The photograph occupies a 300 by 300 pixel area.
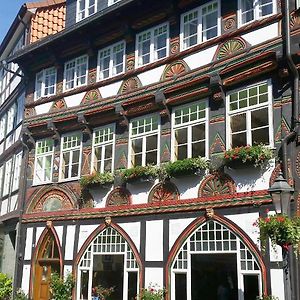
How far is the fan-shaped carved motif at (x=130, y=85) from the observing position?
16562mm

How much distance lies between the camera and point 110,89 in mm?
17484

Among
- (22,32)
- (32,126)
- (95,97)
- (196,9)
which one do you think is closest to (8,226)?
(32,126)

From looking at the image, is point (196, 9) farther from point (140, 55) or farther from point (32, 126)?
point (32, 126)

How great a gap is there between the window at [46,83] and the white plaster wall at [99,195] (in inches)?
195

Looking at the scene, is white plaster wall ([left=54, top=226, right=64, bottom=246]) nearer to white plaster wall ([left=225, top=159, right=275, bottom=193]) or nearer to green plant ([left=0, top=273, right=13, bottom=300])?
green plant ([left=0, top=273, right=13, bottom=300])

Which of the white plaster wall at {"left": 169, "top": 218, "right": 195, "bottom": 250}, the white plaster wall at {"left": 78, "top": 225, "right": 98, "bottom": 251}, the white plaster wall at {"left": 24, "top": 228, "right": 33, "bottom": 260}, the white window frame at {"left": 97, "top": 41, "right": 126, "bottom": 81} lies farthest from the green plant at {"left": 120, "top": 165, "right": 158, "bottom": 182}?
the white plaster wall at {"left": 24, "top": 228, "right": 33, "bottom": 260}

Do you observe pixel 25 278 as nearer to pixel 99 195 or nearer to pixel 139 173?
pixel 99 195

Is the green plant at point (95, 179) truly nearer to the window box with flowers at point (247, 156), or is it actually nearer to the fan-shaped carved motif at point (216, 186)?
the fan-shaped carved motif at point (216, 186)

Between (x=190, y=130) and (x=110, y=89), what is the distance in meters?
4.04

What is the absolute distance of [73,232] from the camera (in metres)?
17.4

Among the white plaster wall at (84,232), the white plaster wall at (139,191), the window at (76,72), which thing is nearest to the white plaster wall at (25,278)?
the white plaster wall at (84,232)

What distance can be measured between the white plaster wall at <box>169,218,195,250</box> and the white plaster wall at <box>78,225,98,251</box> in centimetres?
332

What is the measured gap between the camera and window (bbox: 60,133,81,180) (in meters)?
18.1

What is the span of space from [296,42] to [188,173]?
14.6ft
